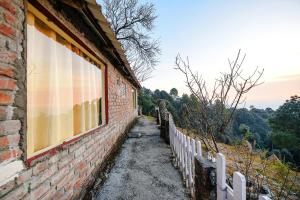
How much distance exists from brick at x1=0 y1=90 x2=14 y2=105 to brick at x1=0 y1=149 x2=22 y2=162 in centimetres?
35

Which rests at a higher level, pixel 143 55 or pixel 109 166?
pixel 143 55

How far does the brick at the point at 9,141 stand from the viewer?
1.61 metres

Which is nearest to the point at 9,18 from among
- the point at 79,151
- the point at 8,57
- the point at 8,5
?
the point at 8,5

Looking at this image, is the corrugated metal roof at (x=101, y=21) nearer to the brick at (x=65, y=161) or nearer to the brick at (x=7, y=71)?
the brick at (x=7, y=71)

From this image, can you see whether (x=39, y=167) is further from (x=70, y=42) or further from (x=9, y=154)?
(x=70, y=42)

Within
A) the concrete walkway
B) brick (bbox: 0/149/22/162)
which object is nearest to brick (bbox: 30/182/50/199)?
brick (bbox: 0/149/22/162)

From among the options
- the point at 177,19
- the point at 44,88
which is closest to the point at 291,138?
the point at 177,19

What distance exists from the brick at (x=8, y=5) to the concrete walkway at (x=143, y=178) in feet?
9.93

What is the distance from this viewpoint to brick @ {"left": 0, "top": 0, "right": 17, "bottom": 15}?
165cm

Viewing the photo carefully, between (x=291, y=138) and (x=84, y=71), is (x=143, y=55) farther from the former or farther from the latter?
(x=291, y=138)

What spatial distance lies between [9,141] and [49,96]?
999 millimetres

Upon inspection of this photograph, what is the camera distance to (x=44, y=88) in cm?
251

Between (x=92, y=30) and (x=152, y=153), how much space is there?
409cm

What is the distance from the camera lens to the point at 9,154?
66.6 inches
